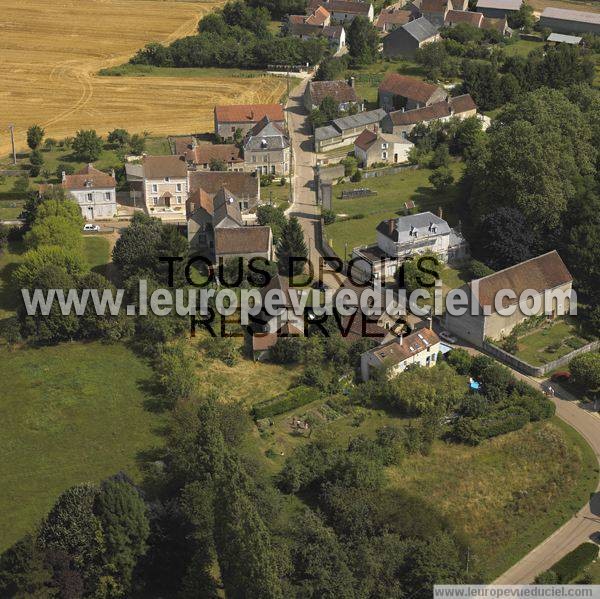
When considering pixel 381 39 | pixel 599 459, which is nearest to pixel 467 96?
pixel 381 39

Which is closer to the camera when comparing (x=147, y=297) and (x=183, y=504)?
(x=183, y=504)

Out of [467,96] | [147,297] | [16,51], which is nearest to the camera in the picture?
[147,297]

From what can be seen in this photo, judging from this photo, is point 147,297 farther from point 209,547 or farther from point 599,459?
point 599,459

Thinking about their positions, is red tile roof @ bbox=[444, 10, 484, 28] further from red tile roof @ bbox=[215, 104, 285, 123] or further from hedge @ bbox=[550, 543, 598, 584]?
hedge @ bbox=[550, 543, 598, 584]

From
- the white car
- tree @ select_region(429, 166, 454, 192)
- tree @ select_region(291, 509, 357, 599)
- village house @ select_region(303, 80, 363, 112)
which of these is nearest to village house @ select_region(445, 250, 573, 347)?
the white car

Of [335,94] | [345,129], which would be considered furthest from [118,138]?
[335,94]

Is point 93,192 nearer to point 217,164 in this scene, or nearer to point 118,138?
point 217,164

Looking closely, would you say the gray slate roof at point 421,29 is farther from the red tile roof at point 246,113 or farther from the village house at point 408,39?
the red tile roof at point 246,113
